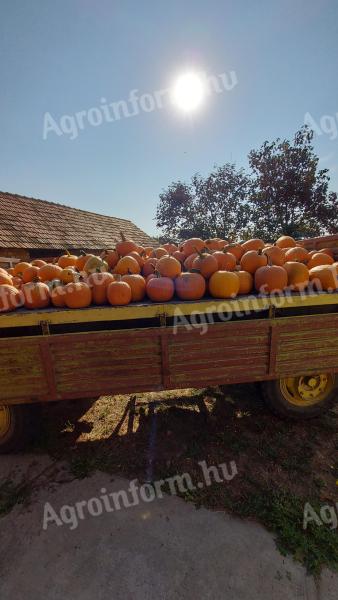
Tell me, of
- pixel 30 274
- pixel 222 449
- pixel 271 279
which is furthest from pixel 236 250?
pixel 30 274

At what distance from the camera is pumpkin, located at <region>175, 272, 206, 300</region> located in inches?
103

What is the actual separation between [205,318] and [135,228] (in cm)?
1872

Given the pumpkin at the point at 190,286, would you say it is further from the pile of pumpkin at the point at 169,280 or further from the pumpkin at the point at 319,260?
the pumpkin at the point at 319,260

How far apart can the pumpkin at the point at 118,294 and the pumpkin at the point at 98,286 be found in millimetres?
121

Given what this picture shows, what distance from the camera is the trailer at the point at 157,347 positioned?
231 cm

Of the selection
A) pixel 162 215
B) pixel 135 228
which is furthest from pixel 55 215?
pixel 162 215

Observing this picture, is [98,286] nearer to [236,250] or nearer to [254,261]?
[254,261]

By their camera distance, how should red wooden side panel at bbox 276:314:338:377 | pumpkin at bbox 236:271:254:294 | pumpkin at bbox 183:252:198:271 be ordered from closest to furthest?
red wooden side panel at bbox 276:314:338:377 < pumpkin at bbox 236:271:254:294 < pumpkin at bbox 183:252:198:271

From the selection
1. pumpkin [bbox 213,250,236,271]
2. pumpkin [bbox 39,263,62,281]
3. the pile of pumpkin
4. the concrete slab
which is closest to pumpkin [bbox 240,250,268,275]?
the pile of pumpkin

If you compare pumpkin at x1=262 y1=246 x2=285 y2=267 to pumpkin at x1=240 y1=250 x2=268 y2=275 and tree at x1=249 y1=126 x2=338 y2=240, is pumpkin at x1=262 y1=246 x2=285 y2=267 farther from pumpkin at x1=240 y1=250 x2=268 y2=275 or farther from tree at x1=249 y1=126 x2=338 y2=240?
tree at x1=249 y1=126 x2=338 y2=240

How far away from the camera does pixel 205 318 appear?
2.48 meters

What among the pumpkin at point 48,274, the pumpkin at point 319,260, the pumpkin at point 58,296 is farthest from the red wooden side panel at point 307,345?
the pumpkin at point 48,274

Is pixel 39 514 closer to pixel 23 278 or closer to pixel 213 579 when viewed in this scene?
pixel 213 579

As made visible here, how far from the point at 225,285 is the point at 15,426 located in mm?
2618
